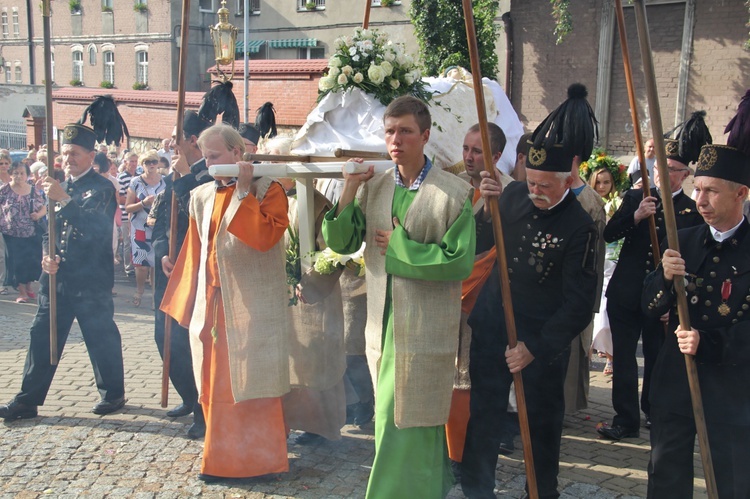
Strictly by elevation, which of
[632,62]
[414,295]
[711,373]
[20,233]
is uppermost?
[632,62]

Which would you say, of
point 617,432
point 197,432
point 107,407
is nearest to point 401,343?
point 197,432

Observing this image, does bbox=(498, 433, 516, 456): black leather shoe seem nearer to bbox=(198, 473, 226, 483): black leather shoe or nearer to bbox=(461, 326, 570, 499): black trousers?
bbox=(461, 326, 570, 499): black trousers

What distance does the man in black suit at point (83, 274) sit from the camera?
20.8 ft

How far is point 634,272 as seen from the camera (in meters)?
5.84

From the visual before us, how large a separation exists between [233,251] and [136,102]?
17996 millimetres

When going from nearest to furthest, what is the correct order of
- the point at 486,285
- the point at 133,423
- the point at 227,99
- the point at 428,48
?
the point at 486,285 < the point at 133,423 < the point at 227,99 < the point at 428,48

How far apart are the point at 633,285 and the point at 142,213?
285 inches

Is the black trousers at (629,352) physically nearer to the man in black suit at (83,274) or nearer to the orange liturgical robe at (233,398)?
the orange liturgical robe at (233,398)

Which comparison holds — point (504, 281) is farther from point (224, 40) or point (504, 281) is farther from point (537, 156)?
point (224, 40)

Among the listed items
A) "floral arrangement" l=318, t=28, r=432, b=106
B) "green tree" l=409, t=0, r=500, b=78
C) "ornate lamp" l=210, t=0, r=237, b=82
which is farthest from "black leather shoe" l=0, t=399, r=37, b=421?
"green tree" l=409, t=0, r=500, b=78

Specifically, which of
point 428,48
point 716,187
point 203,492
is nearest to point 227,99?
point 203,492

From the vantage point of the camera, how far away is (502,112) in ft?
24.7

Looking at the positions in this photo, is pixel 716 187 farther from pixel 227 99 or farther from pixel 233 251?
pixel 227 99

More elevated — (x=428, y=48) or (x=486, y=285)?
(x=428, y=48)
